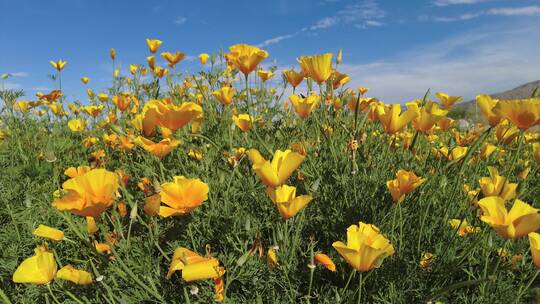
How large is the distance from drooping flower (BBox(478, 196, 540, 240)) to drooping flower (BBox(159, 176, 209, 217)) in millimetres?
1074

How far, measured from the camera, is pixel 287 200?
159 centimetres

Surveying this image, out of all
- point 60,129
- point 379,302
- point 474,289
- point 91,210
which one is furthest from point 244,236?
point 60,129

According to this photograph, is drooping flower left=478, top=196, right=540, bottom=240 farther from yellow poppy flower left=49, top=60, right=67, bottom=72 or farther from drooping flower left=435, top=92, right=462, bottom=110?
yellow poppy flower left=49, top=60, right=67, bottom=72

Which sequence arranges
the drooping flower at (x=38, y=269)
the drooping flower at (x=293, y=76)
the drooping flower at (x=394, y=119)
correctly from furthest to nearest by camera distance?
the drooping flower at (x=293, y=76)
the drooping flower at (x=394, y=119)
the drooping flower at (x=38, y=269)

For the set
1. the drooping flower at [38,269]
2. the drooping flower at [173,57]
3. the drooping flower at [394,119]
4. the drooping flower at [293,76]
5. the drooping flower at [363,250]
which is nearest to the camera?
the drooping flower at [363,250]

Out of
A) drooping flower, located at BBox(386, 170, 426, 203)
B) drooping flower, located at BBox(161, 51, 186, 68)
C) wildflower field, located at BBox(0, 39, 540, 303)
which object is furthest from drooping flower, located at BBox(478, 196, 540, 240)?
drooping flower, located at BBox(161, 51, 186, 68)

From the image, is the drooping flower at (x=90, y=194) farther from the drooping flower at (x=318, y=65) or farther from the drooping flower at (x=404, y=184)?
the drooping flower at (x=318, y=65)

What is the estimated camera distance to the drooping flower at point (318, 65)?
94.7 inches

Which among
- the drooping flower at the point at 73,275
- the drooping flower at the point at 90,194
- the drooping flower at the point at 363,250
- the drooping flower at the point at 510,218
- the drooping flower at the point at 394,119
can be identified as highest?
the drooping flower at the point at 394,119

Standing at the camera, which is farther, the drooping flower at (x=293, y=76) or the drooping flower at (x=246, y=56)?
the drooping flower at (x=293, y=76)

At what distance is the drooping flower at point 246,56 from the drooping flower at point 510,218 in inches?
65.3

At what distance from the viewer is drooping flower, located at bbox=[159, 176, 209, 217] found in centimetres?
162

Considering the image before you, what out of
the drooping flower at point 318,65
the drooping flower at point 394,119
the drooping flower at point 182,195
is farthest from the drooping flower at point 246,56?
the drooping flower at point 182,195

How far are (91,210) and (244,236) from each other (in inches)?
35.2
